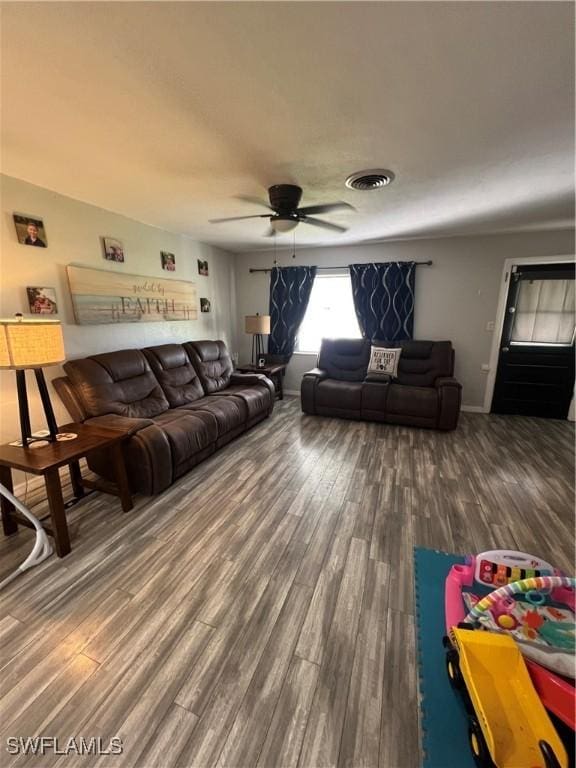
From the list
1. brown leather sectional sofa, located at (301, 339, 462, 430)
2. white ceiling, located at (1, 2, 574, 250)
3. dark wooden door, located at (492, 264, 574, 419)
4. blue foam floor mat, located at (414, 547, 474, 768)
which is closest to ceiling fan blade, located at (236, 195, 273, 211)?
white ceiling, located at (1, 2, 574, 250)

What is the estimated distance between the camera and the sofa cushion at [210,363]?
3.71 meters

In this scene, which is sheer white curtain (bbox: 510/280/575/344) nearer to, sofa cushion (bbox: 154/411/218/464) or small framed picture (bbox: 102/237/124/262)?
sofa cushion (bbox: 154/411/218/464)

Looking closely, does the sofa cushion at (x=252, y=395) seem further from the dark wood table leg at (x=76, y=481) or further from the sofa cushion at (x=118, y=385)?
A: the dark wood table leg at (x=76, y=481)

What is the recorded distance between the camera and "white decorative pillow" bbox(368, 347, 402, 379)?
4059 mm

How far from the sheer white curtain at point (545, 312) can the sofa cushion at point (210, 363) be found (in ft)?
12.6

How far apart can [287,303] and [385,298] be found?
1.50 metres

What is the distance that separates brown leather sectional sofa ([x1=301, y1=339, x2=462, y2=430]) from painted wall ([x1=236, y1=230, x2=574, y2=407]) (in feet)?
1.20

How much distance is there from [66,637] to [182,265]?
147 inches

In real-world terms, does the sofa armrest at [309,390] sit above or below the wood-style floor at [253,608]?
above

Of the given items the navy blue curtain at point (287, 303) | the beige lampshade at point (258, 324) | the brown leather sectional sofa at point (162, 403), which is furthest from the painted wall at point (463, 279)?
the brown leather sectional sofa at point (162, 403)

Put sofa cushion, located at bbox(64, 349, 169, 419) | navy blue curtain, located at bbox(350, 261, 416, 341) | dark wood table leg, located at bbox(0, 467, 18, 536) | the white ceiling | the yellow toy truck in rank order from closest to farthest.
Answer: the yellow toy truck, the white ceiling, dark wood table leg, located at bbox(0, 467, 18, 536), sofa cushion, located at bbox(64, 349, 169, 419), navy blue curtain, located at bbox(350, 261, 416, 341)

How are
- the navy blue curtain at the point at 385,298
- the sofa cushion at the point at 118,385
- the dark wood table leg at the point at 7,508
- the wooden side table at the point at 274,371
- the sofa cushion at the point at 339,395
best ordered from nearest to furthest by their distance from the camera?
the dark wood table leg at the point at 7,508 < the sofa cushion at the point at 118,385 < the sofa cushion at the point at 339,395 < the navy blue curtain at the point at 385,298 < the wooden side table at the point at 274,371

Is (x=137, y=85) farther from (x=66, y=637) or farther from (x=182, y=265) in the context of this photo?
(x=182, y=265)

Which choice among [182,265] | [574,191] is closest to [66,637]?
[182,265]
